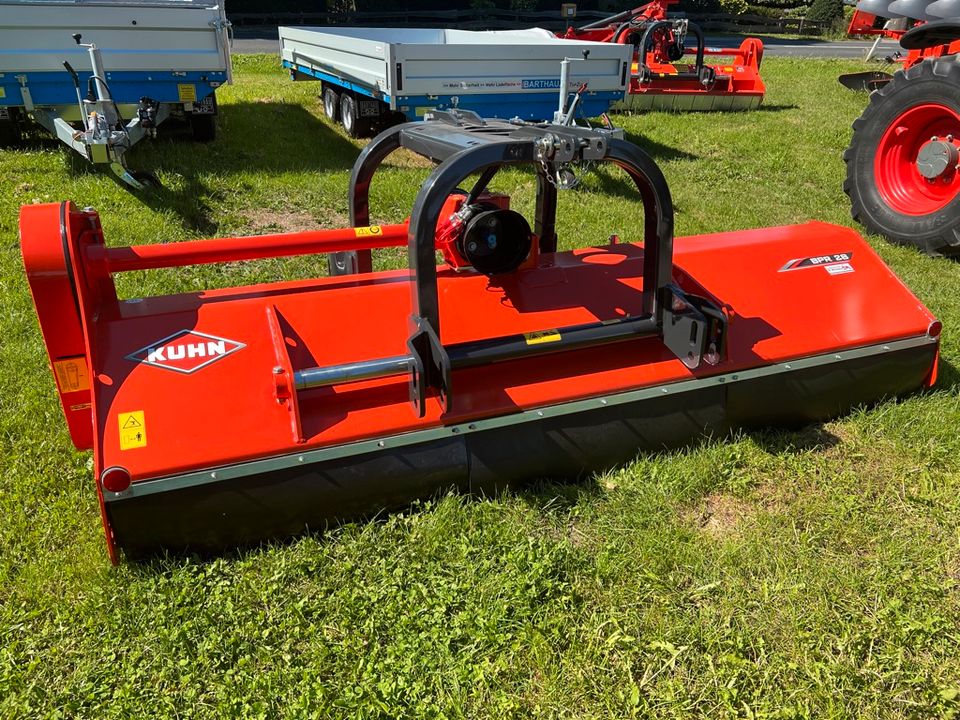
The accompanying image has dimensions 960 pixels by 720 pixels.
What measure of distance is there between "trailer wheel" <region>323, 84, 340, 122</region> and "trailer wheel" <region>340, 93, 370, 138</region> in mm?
367

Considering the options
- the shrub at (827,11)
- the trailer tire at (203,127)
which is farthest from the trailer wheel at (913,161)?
the shrub at (827,11)

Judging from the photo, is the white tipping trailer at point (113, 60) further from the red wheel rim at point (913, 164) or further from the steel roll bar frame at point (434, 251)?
the red wheel rim at point (913, 164)

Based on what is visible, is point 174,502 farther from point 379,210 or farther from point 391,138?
point 379,210

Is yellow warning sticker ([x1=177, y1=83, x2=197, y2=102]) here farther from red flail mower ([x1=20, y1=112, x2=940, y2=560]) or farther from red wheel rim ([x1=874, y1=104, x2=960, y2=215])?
red wheel rim ([x1=874, y1=104, x2=960, y2=215])

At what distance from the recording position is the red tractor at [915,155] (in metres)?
5.40

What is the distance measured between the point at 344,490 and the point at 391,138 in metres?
1.61

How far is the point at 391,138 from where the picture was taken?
3375mm

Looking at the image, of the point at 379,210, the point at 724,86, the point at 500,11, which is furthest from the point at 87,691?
the point at 500,11

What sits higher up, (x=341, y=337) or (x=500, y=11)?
(x=500, y=11)

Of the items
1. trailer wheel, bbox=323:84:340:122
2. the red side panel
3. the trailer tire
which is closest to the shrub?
trailer wheel, bbox=323:84:340:122

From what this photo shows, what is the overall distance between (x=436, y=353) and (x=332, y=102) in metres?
7.89

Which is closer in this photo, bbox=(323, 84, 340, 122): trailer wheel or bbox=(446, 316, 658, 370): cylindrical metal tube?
bbox=(446, 316, 658, 370): cylindrical metal tube

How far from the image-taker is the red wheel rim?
5.63 metres

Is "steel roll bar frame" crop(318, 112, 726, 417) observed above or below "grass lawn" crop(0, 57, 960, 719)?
above
